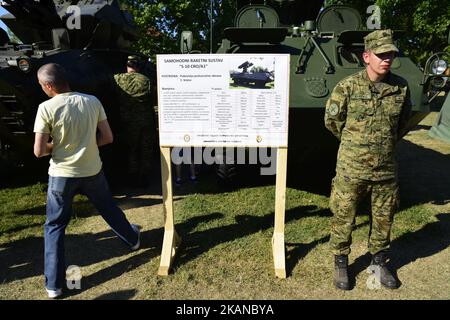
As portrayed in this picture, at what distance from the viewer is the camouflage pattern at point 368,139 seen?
320 cm

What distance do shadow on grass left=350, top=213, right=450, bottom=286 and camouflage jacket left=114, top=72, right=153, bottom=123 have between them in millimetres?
3569

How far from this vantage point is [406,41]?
18.8m

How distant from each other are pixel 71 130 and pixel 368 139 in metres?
2.38

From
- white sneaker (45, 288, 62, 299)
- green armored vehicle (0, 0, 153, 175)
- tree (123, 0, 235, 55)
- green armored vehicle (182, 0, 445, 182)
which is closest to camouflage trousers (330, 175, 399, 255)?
green armored vehicle (182, 0, 445, 182)

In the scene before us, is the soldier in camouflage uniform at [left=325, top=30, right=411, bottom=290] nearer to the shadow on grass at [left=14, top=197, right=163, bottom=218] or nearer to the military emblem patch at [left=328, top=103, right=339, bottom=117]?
the military emblem patch at [left=328, top=103, right=339, bottom=117]

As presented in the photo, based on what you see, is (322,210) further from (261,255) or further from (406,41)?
(406,41)

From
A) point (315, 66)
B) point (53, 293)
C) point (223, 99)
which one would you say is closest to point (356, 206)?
point (223, 99)

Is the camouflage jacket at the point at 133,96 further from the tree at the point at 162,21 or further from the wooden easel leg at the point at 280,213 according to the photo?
the tree at the point at 162,21

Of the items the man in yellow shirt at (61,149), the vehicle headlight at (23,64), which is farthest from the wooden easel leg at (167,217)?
the vehicle headlight at (23,64)

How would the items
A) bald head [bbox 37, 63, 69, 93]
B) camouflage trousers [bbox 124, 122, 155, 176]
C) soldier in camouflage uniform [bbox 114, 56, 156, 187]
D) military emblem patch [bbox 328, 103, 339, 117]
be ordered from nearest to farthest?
1. bald head [bbox 37, 63, 69, 93]
2. military emblem patch [bbox 328, 103, 339, 117]
3. soldier in camouflage uniform [bbox 114, 56, 156, 187]
4. camouflage trousers [bbox 124, 122, 155, 176]

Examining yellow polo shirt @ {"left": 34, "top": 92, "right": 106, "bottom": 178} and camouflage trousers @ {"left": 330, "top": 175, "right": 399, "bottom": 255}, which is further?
camouflage trousers @ {"left": 330, "top": 175, "right": 399, "bottom": 255}

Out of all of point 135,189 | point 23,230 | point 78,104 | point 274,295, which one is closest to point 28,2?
point 135,189

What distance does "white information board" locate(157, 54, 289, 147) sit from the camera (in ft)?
11.7

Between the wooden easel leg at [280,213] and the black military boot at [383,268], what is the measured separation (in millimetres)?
811
